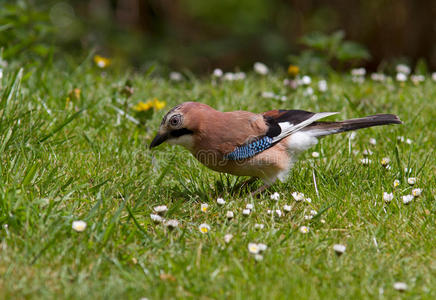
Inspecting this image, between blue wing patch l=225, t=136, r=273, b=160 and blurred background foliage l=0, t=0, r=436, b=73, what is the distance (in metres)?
3.29

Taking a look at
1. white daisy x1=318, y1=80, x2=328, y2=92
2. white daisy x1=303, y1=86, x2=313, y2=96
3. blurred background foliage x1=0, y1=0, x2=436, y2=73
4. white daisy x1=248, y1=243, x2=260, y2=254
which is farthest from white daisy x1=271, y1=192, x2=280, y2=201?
blurred background foliage x1=0, y1=0, x2=436, y2=73

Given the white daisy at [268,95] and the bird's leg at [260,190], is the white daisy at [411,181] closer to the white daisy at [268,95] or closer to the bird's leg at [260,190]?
the bird's leg at [260,190]

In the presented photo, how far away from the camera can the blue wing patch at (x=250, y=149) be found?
4.34 metres

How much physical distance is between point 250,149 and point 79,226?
1552 mm

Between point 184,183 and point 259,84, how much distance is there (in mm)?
2952

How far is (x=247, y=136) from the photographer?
4.45m

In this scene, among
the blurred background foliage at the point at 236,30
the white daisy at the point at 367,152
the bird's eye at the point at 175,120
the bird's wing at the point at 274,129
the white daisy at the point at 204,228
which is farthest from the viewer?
the blurred background foliage at the point at 236,30

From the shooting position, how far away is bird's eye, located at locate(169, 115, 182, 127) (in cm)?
425

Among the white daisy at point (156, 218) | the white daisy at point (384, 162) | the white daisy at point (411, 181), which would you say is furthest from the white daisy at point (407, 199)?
the white daisy at point (156, 218)

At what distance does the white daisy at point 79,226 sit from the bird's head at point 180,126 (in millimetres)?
1057

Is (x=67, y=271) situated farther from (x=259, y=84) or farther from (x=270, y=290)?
(x=259, y=84)

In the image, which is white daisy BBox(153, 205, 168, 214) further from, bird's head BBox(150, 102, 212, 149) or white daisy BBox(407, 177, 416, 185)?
white daisy BBox(407, 177, 416, 185)

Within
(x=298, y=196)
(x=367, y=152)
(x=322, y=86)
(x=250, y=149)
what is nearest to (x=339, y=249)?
(x=298, y=196)

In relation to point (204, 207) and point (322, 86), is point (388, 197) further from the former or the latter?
point (322, 86)
